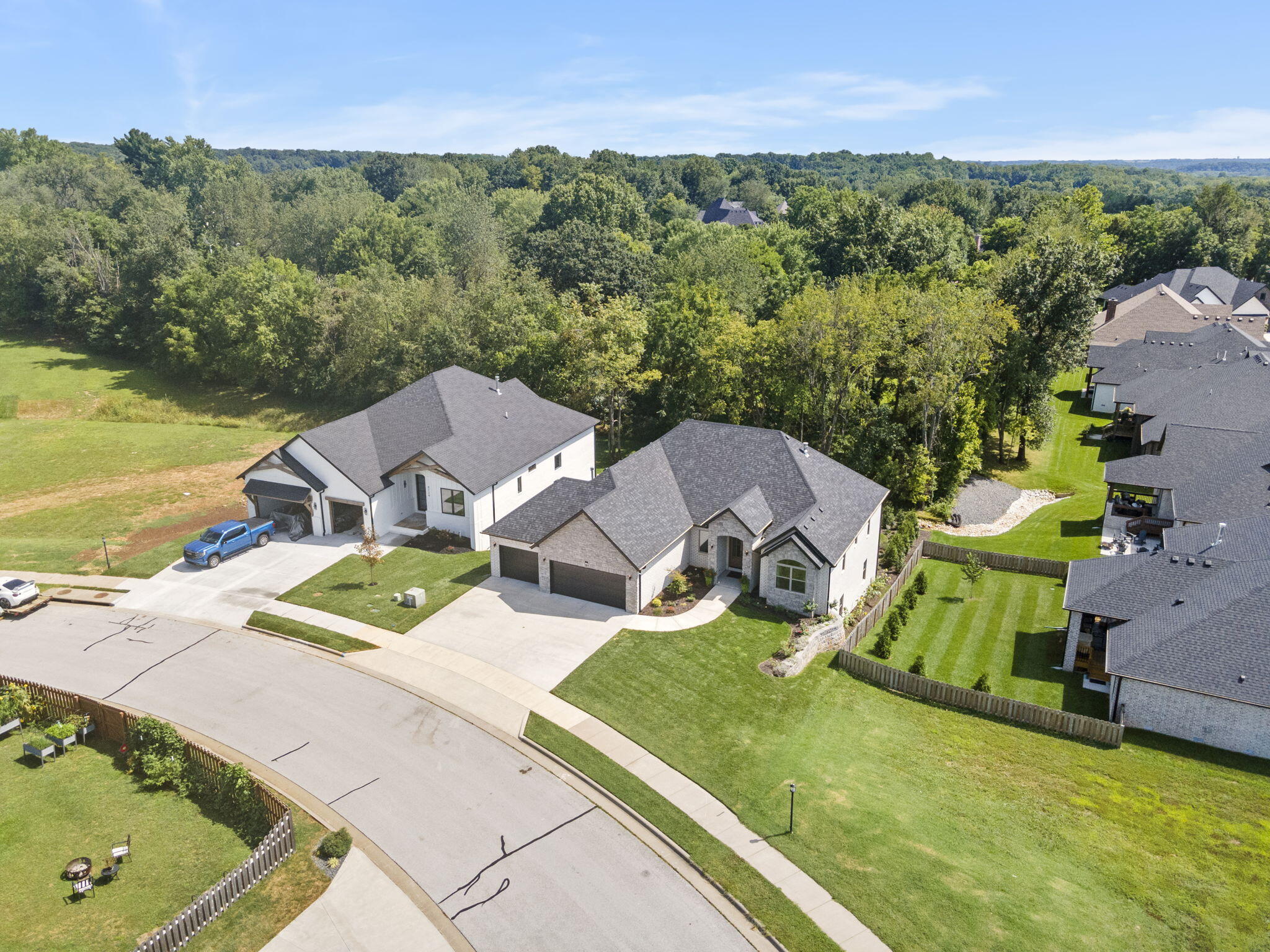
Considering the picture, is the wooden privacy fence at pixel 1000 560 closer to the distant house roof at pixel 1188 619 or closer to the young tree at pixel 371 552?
the distant house roof at pixel 1188 619

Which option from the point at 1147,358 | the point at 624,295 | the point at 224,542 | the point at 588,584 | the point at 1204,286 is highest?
the point at 624,295

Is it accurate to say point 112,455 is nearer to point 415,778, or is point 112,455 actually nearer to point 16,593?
point 16,593

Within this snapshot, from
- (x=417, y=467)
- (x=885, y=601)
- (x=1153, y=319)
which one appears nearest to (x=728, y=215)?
(x=1153, y=319)

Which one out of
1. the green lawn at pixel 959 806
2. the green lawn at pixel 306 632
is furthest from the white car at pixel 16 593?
the green lawn at pixel 959 806

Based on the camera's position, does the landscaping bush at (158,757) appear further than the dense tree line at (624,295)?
No

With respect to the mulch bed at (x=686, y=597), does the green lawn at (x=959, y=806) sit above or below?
below

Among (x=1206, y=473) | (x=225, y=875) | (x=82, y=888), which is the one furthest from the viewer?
(x=1206, y=473)
